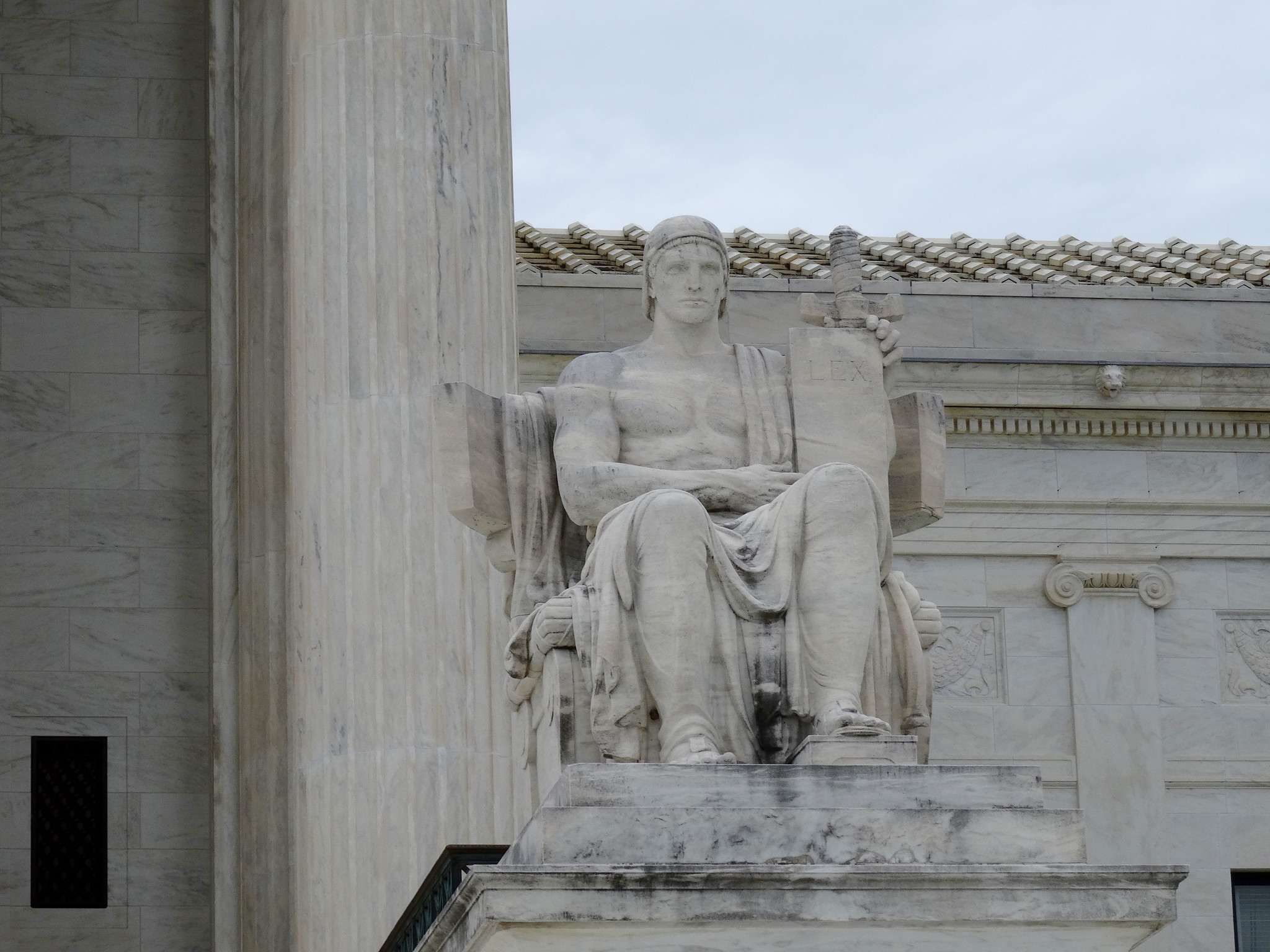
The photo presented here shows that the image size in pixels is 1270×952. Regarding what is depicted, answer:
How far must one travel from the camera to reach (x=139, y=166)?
17219 millimetres

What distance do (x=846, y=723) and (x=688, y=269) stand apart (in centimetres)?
225

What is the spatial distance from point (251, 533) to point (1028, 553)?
4.90m

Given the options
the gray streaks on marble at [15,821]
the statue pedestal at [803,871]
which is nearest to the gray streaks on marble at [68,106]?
the gray streaks on marble at [15,821]

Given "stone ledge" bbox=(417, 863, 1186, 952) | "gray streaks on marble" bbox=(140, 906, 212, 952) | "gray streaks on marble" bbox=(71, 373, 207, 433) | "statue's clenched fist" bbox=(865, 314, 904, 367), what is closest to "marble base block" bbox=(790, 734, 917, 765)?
"stone ledge" bbox=(417, 863, 1186, 952)

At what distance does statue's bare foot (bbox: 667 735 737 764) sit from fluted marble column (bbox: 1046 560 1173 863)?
297 inches

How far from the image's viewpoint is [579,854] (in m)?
9.46

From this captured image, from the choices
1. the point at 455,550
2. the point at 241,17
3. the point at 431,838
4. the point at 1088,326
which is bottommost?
the point at 431,838

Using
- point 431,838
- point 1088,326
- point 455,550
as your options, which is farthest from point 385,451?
point 1088,326

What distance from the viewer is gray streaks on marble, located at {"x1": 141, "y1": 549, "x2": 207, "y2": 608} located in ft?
54.3

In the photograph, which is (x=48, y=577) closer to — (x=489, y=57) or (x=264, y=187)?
(x=264, y=187)

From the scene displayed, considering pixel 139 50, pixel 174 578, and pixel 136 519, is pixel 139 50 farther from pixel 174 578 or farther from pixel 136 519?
pixel 174 578

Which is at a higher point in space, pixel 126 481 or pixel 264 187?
pixel 264 187

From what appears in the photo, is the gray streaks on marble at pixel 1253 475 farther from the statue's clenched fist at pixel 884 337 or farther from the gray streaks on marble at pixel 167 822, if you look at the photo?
the statue's clenched fist at pixel 884 337

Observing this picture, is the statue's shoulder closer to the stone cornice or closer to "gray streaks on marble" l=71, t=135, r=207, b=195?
"gray streaks on marble" l=71, t=135, r=207, b=195
